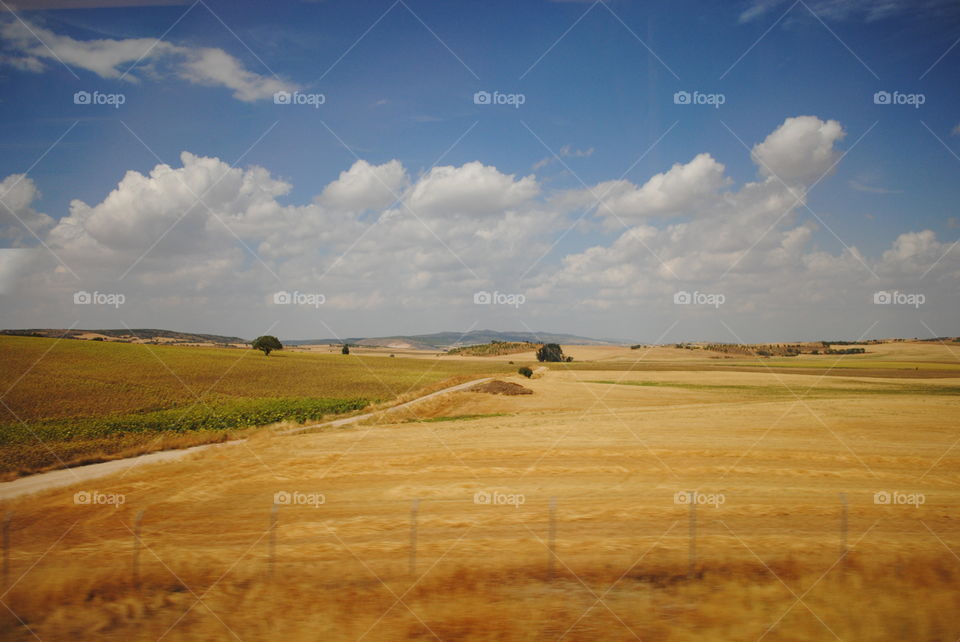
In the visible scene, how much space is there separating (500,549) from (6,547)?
9915 millimetres

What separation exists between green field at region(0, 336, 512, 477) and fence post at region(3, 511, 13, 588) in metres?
8.79

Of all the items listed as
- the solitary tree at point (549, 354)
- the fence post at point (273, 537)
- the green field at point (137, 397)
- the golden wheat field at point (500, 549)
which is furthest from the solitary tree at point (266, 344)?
the fence post at point (273, 537)

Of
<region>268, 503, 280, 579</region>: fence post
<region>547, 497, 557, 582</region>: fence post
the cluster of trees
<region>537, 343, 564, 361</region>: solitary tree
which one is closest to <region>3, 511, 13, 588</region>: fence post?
<region>268, 503, 280, 579</region>: fence post

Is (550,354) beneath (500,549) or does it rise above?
above

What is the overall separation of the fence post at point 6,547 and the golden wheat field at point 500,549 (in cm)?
6

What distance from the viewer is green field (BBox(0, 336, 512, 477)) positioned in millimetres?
23859

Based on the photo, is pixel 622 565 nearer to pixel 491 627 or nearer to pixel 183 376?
pixel 491 627

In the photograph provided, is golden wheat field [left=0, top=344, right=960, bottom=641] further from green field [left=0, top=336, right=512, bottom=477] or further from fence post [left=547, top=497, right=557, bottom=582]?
green field [left=0, top=336, right=512, bottom=477]

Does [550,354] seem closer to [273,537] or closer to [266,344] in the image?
[266,344]

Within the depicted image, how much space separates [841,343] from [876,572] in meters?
186

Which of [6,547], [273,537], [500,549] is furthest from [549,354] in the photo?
[6,547]

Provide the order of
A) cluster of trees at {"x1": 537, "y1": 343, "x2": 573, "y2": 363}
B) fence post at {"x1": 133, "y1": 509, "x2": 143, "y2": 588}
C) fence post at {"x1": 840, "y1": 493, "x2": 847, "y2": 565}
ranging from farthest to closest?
cluster of trees at {"x1": 537, "y1": 343, "x2": 573, "y2": 363} < fence post at {"x1": 840, "y1": 493, "x2": 847, "y2": 565} < fence post at {"x1": 133, "y1": 509, "x2": 143, "y2": 588}

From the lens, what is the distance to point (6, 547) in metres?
9.53

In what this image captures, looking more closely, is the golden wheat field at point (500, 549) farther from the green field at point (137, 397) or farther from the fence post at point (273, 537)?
the green field at point (137, 397)
